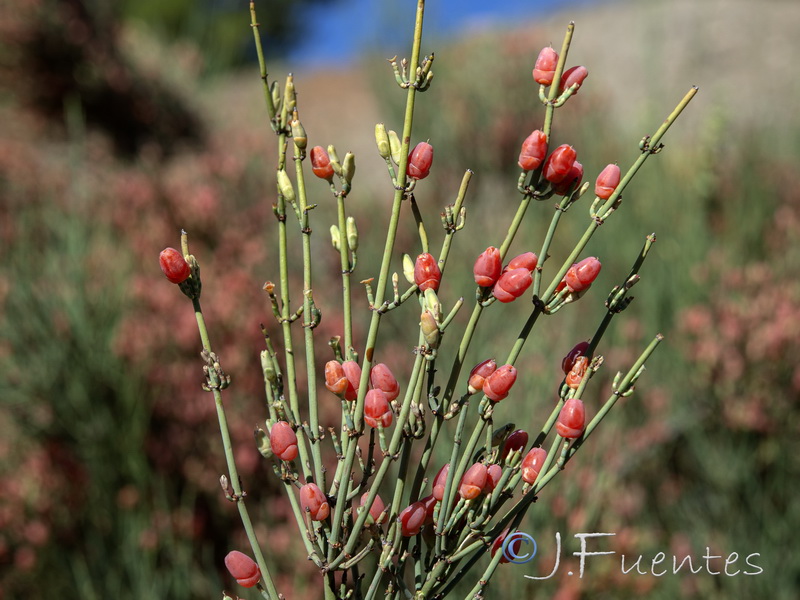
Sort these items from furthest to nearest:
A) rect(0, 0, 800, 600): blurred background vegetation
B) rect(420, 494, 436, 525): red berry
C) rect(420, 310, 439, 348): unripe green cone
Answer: rect(0, 0, 800, 600): blurred background vegetation → rect(420, 494, 436, 525): red berry → rect(420, 310, 439, 348): unripe green cone

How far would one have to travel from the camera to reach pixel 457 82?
6.34 metres

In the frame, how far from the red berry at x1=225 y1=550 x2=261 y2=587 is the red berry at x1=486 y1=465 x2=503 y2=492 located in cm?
30

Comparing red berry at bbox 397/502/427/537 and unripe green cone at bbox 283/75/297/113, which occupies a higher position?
unripe green cone at bbox 283/75/297/113

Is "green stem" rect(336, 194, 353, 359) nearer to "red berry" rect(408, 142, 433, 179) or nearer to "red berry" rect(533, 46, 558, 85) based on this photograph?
"red berry" rect(408, 142, 433, 179)

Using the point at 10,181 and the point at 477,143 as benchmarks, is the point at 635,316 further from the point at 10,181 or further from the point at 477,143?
the point at 10,181

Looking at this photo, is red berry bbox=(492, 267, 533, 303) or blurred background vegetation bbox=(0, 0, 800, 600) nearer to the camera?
red berry bbox=(492, 267, 533, 303)

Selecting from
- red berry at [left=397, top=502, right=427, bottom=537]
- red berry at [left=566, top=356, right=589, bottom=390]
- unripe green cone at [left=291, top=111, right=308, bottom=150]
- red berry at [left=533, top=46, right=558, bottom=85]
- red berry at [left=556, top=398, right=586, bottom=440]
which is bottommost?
red berry at [left=397, top=502, right=427, bottom=537]

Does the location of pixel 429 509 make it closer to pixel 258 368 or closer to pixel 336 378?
pixel 336 378

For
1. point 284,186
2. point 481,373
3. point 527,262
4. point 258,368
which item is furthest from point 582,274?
point 258,368

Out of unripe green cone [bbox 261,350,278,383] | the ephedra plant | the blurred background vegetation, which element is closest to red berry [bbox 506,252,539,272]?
the ephedra plant

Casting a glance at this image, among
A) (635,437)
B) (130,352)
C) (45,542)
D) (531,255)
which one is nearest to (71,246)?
(130,352)

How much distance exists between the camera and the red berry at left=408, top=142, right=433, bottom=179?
938 millimetres

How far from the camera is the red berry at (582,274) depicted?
2.98 ft

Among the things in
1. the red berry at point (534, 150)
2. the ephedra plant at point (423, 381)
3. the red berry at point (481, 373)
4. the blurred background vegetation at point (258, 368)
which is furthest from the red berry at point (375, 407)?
the blurred background vegetation at point (258, 368)
